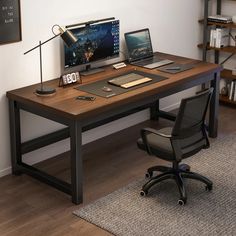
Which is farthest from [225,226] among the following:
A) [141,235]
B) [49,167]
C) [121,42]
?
[121,42]

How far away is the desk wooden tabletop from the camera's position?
4234 mm

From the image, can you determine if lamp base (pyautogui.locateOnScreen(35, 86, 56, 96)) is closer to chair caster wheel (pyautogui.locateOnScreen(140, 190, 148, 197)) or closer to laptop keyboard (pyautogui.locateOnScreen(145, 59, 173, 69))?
chair caster wheel (pyautogui.locateOnScreen(140, 190, 148, 197))

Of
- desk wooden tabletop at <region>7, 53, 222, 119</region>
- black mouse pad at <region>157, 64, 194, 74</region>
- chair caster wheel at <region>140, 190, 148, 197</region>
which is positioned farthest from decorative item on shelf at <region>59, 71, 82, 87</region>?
chair caster wheel at <region>140, 190, 148, 197</region>

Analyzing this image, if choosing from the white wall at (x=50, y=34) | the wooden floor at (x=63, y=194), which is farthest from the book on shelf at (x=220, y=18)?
the wooden floor at (x=63, y=194)

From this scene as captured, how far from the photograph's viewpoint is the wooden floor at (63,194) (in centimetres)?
Result: 403

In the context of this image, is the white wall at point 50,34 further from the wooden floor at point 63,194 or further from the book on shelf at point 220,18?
the book on shelf at point 220,18

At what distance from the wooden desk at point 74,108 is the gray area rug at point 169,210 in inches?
12.1

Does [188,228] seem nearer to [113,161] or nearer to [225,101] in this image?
[113,161]

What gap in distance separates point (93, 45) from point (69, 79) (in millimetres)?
500

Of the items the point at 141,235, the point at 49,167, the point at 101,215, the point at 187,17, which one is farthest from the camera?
the point at 187,17

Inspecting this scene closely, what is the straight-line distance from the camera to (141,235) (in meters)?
3.89

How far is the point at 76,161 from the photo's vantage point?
167 inches

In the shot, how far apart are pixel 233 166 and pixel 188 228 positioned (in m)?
1.18

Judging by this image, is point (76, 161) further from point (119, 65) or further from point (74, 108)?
point (119, 65)
